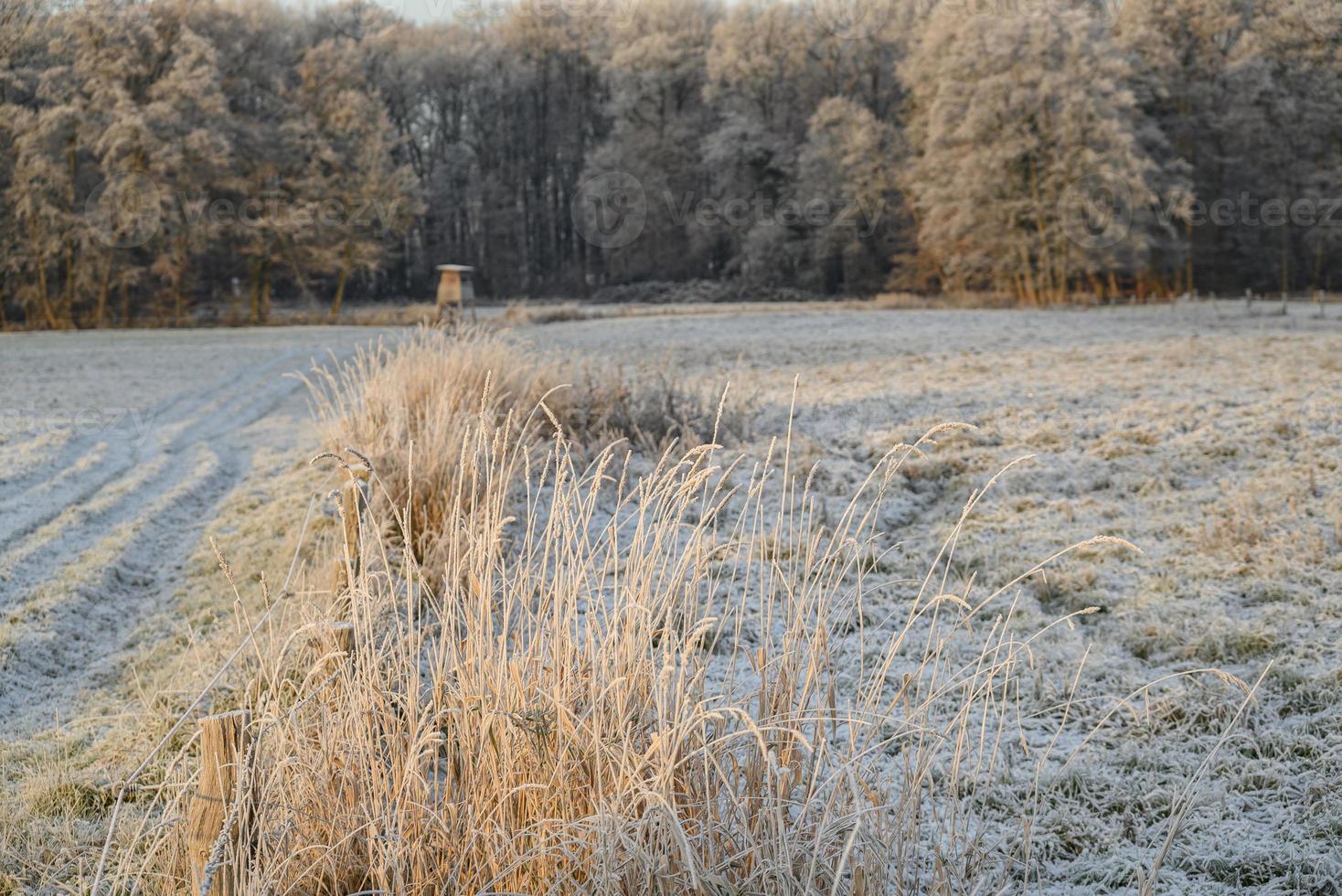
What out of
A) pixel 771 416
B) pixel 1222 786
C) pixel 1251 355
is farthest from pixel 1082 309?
pixel 1222 786

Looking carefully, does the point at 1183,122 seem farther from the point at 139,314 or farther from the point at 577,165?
the point at 139,314

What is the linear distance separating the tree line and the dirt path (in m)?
16.1

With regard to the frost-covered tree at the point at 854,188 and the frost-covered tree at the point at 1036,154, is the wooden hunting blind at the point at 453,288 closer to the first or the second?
the frost-covered tree at the point at 1036,154

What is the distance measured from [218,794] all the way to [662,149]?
4757 cm

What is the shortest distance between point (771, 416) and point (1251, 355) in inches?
302

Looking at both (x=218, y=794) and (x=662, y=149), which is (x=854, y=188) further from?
(x=218, y=794)

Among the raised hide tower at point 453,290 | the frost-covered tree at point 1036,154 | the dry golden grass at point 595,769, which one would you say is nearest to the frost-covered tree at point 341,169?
the raised hide tower at point 453,290

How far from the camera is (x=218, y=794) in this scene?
7.95 ft

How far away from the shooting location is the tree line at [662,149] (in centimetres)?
3020

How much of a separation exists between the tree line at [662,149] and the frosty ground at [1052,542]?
59.1 feet

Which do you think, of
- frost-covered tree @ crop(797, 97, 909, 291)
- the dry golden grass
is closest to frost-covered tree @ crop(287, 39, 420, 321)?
A: frost-covered tree @ crop(797, 97, 909, 291)

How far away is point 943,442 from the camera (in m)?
8.51

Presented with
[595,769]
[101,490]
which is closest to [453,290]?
[101,490]

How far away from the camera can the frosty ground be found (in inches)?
131
